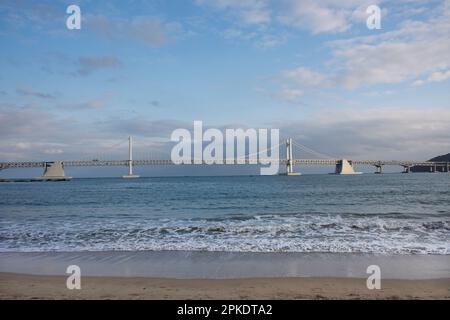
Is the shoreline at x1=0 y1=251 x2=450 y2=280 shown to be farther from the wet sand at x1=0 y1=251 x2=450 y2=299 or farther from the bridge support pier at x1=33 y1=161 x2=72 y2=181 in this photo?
the bridge support pier at x1=33 y1=161 x2=72 y2=181

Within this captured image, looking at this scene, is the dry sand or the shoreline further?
the shoreline

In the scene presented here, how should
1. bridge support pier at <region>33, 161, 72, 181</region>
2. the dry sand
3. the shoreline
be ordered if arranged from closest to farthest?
the dry sand → the shoreline → bridge support pier at <region>33, 161, 72, 181</region>

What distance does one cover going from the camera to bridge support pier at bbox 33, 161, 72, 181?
3506 inches

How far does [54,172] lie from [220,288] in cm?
9365

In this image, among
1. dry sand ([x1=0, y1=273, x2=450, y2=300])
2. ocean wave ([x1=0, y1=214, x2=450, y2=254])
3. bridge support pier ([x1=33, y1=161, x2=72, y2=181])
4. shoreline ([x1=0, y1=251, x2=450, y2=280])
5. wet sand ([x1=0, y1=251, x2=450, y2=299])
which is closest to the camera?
dry sand ([x1=0, y1=273, x2=450, y2=300])

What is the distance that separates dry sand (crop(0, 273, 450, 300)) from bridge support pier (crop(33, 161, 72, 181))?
91431 millimetres

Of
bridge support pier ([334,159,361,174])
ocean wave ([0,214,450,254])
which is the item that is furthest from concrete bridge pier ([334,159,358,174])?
ocean wave ([0,214,450,254])

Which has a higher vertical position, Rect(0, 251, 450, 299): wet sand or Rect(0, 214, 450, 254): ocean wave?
Rect(0, 251, 450, 299): wet sand

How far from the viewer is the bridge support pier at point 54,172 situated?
292ft

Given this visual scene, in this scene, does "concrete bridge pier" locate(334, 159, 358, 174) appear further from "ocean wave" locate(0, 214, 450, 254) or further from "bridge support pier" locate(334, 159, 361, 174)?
"ocean wave" locate(0, 214, 450, 254)

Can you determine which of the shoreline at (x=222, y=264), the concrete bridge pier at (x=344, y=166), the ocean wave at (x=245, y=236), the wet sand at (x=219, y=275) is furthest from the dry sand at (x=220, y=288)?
the concrete bridge pier at (x=344, y=166)

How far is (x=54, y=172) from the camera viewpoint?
293 feet
